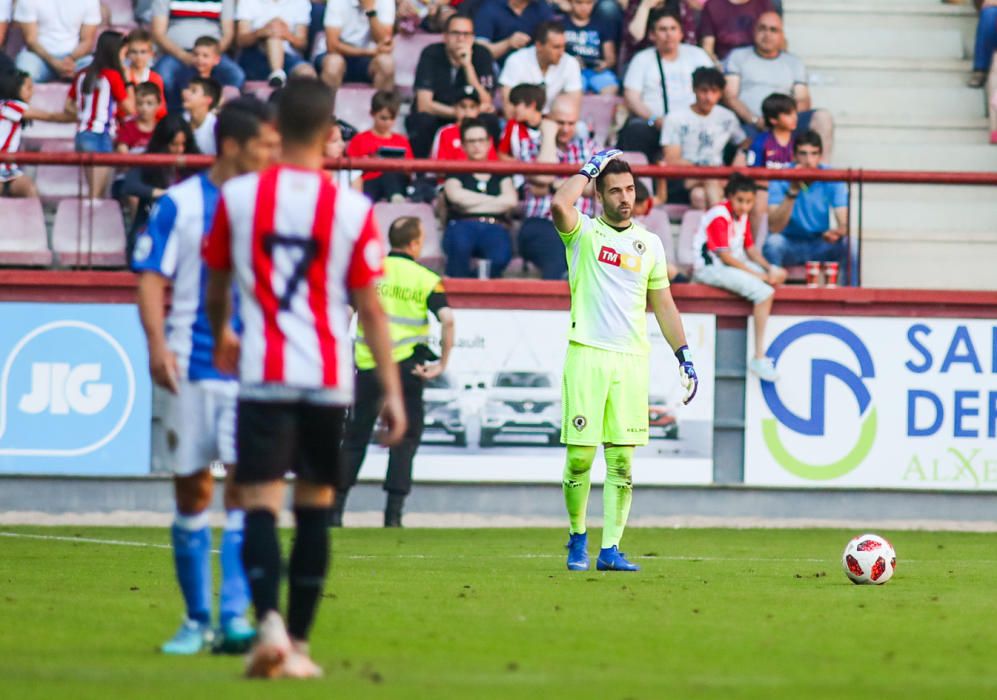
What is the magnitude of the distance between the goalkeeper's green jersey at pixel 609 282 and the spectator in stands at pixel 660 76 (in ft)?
22.4

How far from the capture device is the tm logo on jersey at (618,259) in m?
11.3

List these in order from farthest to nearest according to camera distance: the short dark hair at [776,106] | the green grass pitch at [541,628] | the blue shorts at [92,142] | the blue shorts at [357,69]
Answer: the blue shorts at [357,69] < the short dark hair at [776,106] < the blue shorts at [92,142] < the green grass pitch at [541,628]

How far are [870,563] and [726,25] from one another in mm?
10403

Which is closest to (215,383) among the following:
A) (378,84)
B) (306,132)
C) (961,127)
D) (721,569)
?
(306,132)

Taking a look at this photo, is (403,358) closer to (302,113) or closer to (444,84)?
(444,84)

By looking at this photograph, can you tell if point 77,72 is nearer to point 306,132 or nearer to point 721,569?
point 721,569

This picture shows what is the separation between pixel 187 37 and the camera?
744 inches

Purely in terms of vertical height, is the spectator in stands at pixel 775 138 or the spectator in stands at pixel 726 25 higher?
the spectator in stands at pixel 726 25

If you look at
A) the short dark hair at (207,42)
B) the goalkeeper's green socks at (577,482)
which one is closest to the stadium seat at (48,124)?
the short dark hair at (207,42)

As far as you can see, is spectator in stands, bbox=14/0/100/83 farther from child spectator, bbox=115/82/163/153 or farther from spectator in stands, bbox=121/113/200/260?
spectator in stands, bbox=121/113/200/260

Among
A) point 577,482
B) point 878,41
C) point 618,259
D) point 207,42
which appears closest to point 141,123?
point 207,42

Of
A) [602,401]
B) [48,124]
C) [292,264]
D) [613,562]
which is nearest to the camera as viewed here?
[292,264]

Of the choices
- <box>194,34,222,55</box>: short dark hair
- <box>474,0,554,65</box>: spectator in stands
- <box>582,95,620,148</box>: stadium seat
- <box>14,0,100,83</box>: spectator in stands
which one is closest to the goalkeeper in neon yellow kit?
<box>582,95,620,148</box>: stadium seat

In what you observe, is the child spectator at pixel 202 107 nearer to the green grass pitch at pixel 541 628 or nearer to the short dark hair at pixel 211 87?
the short dark hair at pixel 211 87
